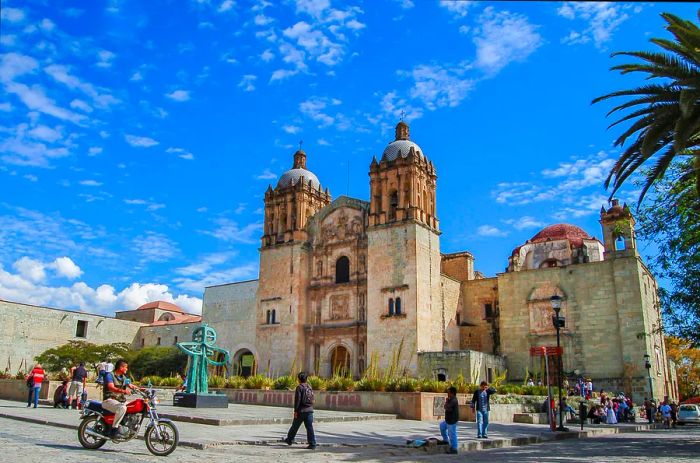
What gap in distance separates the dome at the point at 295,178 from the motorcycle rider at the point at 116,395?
3134cm

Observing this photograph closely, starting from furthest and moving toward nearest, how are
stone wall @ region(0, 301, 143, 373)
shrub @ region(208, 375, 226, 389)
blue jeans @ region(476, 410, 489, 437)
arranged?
stone wall @ region(0, 301, 143, 373) → shrub @ region(208, 375, 226, 389) → blue jeans @ region(476, 410, 489, 437)

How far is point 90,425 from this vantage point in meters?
9.15

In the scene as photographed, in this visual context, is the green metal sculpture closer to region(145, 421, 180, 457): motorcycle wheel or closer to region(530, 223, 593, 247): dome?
region(145, 421, 180, 457): motorcycle wheel

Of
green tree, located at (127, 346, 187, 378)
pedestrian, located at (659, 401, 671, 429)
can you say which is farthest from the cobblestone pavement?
green tree, located at (127, 346, 187, 378)

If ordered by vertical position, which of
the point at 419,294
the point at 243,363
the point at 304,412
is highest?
the point at 419,294

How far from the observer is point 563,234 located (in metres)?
38.7

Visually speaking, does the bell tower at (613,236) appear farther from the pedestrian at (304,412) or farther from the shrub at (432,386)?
the pedestrian at (304,412)

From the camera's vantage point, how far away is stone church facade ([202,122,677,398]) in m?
31.2

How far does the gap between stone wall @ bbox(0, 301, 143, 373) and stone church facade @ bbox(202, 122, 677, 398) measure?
16.6 meters

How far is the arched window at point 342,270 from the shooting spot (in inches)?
1463

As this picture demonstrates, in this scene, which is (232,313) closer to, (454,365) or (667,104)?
(454,365)

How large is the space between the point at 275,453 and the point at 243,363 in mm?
32448

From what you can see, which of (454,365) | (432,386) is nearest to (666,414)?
(454,365)

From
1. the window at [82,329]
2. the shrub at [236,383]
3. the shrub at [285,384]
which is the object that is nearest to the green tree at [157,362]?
the window at [82,329]
